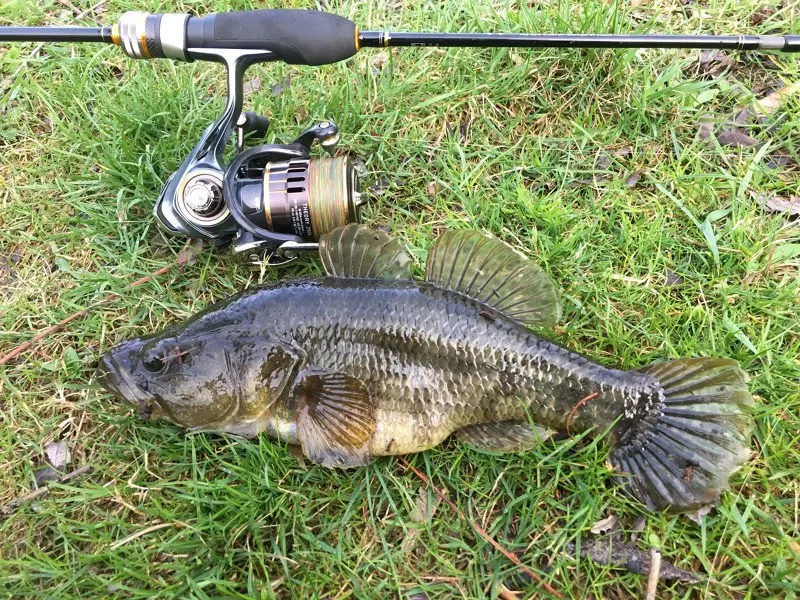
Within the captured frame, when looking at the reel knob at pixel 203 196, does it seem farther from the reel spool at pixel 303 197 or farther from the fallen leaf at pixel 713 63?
the fallen leaf at pixel 713 63

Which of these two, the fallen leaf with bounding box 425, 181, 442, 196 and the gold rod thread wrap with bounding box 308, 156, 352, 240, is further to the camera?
the fallen leaf with bounding box 425, 181, 442, 196

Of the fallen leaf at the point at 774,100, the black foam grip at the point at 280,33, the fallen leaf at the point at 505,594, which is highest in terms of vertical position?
the black foam grip at the point at 280,33

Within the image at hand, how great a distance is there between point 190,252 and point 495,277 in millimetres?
1966

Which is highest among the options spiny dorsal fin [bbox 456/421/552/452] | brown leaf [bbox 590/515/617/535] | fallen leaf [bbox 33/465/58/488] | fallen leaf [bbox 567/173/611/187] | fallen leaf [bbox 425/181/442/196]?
fallen leaf [bbox 567/173/611/187]

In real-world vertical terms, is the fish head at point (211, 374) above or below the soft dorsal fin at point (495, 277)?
below

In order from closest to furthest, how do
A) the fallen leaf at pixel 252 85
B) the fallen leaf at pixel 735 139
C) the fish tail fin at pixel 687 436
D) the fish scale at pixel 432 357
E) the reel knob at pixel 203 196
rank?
the fish tail fin at pixel 687 436, the fish scale at pixel 432 357, the reel knob at pixel 203 196, the fallen leaf at pixel 735 139, the fallen leaf at pixel 252 85

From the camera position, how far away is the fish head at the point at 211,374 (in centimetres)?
291

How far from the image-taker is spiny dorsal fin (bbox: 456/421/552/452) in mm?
2875

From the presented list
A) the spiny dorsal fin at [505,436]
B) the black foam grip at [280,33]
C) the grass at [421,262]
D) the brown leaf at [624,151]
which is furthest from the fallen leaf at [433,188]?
the spiny dorsal fin at [505,436]

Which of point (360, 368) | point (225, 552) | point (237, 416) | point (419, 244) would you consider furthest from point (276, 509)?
point (419, 244)

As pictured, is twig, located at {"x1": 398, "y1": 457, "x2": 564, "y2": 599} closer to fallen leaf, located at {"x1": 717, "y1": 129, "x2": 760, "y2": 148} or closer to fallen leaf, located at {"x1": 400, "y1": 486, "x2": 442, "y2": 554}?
fallen leaf, located at {"x1": 400, "y1": 486, "x2": 442, "y2": 554}

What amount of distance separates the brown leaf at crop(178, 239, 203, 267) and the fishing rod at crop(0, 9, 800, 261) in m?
0.35

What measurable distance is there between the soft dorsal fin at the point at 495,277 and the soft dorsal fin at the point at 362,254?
19cm

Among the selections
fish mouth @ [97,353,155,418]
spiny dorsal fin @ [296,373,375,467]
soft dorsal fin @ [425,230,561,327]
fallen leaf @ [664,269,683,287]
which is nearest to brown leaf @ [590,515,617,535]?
soft dorsal fin @ [425,230,561,327]
